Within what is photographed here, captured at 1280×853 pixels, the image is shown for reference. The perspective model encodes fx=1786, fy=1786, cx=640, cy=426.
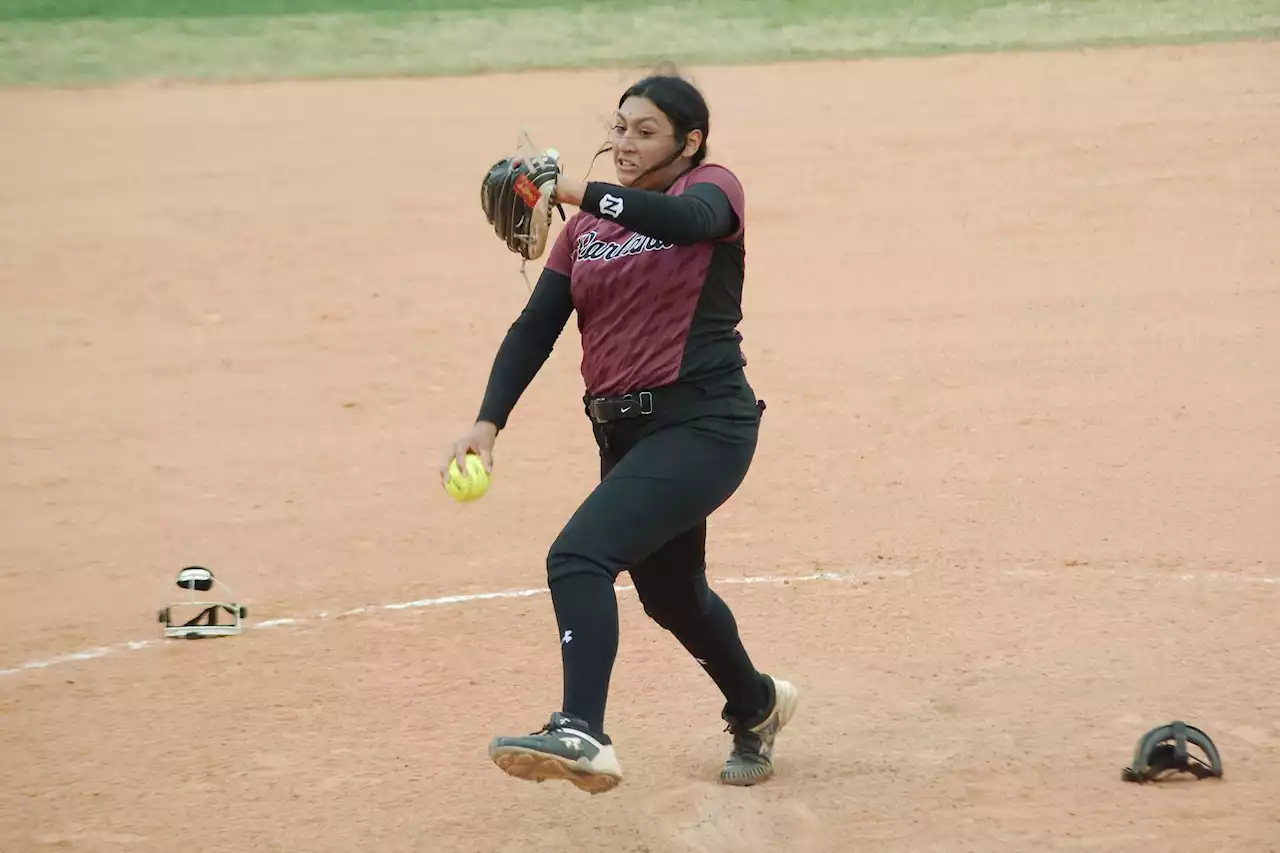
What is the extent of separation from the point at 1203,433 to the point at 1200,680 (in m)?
3.30

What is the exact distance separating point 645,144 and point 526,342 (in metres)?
0.68

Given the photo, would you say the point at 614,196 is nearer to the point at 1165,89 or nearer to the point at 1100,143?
the point at 1100,143

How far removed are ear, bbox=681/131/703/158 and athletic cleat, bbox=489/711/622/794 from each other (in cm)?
164

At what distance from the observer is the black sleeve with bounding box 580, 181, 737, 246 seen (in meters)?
4.57

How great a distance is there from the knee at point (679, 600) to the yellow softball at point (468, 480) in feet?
1.86

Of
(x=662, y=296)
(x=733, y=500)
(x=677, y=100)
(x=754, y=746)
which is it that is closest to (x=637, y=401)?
(x=662, y=296)

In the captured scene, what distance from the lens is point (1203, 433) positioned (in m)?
9.34

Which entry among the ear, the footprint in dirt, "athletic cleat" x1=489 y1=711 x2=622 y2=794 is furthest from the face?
the footprint in dirt

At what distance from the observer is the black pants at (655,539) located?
15.2 feet

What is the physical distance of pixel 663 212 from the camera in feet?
15.1

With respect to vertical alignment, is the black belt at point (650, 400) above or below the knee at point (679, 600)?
above

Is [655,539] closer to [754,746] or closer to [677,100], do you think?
[754,746]

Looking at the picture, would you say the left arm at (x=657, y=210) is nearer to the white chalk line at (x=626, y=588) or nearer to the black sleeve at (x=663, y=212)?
the black sleeve at (x=663, y=212)

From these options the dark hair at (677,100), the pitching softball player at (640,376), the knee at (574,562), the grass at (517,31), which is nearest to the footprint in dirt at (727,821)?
the pitching softball player at (640,376)
